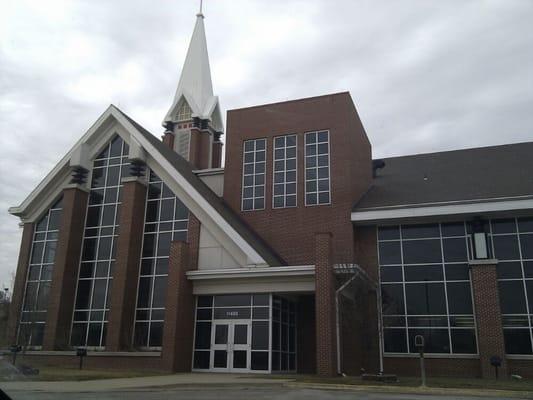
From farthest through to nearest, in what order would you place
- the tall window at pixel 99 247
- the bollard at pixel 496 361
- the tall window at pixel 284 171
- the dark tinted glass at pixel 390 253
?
the tall window at pixel 284 171, the tall window at pixel 99 247, the dark tinted glass at pixel 390 253, the bollard at pixel 496 361

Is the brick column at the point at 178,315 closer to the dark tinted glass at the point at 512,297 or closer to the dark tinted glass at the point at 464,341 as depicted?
the dark tinted glass at the point at 464,341

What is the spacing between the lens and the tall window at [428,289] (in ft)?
81.8

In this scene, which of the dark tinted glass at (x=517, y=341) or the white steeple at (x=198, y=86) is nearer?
the dark tinted glass at (x=517, y=341)

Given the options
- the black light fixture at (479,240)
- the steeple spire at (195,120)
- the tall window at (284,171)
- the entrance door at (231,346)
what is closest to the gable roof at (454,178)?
the black light fixture at (479,240)

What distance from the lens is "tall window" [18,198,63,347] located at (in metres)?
27.5

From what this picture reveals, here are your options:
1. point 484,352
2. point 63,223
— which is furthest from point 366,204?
point 63,223

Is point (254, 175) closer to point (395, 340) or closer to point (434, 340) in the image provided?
point (395, 340)

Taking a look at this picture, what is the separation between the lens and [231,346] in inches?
923

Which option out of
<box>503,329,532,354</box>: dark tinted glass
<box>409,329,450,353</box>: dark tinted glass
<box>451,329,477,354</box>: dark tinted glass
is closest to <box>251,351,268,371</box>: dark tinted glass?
<box>409,329,450,353</box>: dark tinted glass

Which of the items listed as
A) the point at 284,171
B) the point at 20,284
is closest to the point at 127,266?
the point at 20,284

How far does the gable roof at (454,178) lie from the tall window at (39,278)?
16660mm

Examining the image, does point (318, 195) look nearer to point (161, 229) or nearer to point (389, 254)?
point (389, 254)

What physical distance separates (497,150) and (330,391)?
21.8 m

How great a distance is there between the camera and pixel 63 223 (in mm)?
28766
